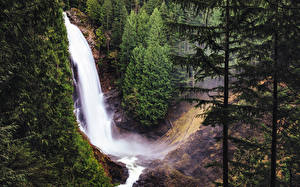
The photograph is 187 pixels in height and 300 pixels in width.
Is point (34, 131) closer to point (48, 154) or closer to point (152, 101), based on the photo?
point (48, 154)

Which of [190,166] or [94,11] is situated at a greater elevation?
[94,11]

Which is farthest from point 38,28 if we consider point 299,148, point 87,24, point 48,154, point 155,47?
point 87,24

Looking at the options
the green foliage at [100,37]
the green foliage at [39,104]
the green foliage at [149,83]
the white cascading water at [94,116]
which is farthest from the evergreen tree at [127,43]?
the green foliage at [39,104]

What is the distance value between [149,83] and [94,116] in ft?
28.5

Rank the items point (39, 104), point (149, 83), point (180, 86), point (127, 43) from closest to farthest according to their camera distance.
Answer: point (39, 104) → point (180, 86) → point (149, 83) → point (127, 43)

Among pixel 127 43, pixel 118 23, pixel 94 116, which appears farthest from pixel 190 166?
pixel 118 23

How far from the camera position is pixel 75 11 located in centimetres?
3081

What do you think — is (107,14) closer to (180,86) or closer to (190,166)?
(190,166)

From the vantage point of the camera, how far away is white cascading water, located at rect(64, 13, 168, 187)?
2266 cm

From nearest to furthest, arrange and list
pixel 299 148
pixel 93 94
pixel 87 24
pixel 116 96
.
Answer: pixel 299 148, pixel 93 94, pixel 116 96, pixel 87 24

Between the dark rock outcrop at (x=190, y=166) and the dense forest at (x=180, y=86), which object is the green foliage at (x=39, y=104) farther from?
the dark rock outcrop at (x=190, y=166)

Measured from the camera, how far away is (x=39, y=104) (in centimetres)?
574

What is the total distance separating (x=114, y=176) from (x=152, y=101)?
Result: 1461 centimetres

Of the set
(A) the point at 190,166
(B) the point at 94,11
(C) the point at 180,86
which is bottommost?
(A) the point at 190,166
